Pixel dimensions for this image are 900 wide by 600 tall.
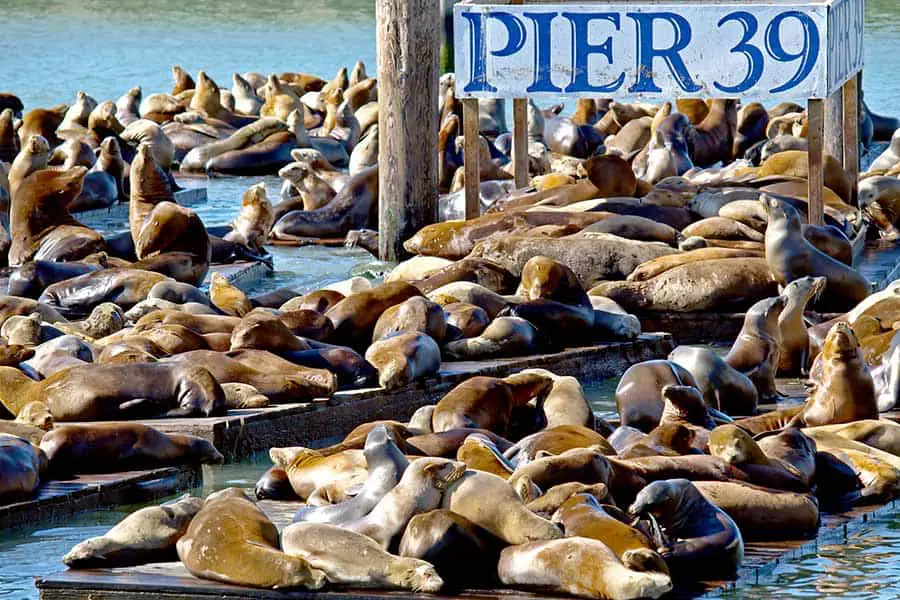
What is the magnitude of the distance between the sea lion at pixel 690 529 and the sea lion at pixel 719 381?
2023 millimetres

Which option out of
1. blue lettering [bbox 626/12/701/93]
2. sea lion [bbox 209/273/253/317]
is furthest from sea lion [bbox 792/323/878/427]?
blue lettering [bbox 626/12/701/93]

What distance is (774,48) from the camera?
10.4 meters

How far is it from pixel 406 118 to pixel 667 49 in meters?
1.57

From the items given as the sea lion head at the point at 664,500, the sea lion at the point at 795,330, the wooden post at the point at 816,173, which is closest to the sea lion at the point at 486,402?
the sea lion head at the point at 664,500

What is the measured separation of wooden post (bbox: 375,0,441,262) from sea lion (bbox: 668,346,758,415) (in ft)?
13.6

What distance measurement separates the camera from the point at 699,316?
909 centimetres

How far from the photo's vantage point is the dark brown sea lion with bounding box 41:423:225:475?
6230 millimetres

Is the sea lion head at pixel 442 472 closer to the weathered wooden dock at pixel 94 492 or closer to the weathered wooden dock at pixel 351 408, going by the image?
the weathered wooden dock at pixel 94 492

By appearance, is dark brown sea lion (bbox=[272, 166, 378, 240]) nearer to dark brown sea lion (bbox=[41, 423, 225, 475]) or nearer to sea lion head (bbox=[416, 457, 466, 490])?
dark brown sea lion (bbox=[41, 423, 225, 475])

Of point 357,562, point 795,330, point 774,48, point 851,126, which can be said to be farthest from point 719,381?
point 851,126

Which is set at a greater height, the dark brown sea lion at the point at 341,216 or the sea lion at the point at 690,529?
the sea lion at the point at 690,529

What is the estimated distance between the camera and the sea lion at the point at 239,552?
469 cm

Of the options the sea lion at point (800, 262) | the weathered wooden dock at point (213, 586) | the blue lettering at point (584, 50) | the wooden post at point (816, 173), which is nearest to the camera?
the weathered wooden dock at point (213, 586)

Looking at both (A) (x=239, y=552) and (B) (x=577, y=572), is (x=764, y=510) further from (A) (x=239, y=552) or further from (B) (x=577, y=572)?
(A) (x=239, y=552)
